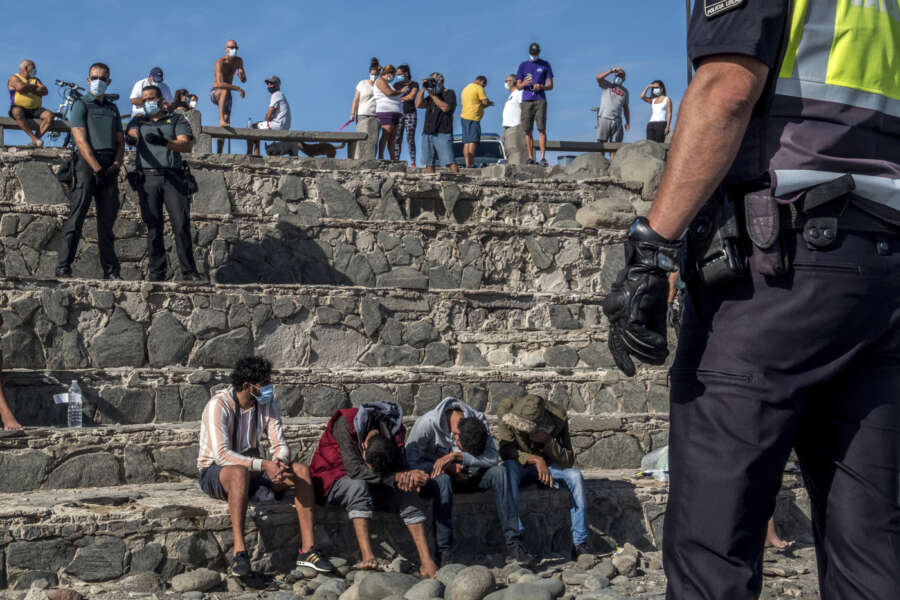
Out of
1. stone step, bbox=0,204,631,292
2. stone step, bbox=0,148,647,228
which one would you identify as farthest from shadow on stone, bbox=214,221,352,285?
stone step, bbox=0,148,647,228

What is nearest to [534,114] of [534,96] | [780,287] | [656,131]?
[534,96]

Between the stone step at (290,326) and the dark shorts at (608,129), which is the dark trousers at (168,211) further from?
the dark shorts at (608,129)

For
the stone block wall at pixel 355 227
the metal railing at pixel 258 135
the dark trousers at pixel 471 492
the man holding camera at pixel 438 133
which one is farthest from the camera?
the man holding camera at pixel 438 133

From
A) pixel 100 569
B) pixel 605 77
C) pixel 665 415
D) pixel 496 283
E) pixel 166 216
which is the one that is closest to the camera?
pixel 100 569

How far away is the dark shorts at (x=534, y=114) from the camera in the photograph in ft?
46.2

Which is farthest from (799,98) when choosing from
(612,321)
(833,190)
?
(612,321)

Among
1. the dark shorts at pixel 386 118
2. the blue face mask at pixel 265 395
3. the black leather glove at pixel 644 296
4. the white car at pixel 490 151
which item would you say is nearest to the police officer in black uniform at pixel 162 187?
the blue face mask at pixel 265 395

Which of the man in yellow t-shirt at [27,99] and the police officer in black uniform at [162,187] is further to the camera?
the man in yellow t-shirt at [27,99]

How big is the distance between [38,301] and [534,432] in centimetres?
403

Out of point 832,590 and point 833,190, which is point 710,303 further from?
point 832,590

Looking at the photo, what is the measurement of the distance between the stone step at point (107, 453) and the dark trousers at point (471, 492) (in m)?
1.11

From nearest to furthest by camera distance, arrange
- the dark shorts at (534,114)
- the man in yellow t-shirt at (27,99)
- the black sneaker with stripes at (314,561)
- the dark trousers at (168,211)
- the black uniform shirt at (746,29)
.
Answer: the black uniform shirt at (746,29)
the black sneaker with stripes at (314,561)
the dark trousers at (168,211)
the man in yellow t-shirt at (27,99)
the dark shorts at (534,114)

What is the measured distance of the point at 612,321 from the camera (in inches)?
87.9

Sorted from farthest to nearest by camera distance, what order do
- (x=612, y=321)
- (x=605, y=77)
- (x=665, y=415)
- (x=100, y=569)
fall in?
(x=605, y=77), (x=665, y=415), (x=100, y=569), (x=612, y=321)
